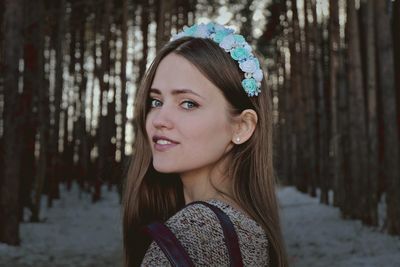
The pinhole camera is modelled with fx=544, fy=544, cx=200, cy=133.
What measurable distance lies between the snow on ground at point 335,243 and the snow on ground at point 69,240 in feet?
8.08

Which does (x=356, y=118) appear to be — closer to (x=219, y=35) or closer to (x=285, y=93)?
(x=219, y=35)

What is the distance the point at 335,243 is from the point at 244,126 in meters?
6.68

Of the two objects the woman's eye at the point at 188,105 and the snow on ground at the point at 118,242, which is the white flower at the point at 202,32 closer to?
the woman's eye at the point at 188,105

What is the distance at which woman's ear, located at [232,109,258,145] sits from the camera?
4.95ft

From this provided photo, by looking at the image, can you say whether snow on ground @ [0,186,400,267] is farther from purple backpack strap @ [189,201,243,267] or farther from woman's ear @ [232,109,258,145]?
purple backpack strap @ [189,201,243,267]

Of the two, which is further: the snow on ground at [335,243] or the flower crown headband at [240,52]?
the snow on ground at [335,243]

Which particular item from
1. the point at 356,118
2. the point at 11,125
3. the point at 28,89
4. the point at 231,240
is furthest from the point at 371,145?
the point at 231,240

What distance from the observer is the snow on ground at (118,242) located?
21.9 ft

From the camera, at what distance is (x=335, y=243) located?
7.76m

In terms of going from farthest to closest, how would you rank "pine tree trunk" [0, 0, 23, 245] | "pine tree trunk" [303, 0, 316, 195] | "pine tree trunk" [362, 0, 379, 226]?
1. "pine tree trunk" [303, 0, 316, 195]
2. "pine tree trunk" [362, 0, 379, 226]
3. "pine tree trunk" [0, 0, 23, 245]

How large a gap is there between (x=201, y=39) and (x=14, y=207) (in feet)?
21.6

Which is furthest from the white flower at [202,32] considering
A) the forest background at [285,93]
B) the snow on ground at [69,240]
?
the snow on ground at [69,240]

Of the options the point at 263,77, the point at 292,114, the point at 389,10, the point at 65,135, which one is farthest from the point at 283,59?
the point at 263,77

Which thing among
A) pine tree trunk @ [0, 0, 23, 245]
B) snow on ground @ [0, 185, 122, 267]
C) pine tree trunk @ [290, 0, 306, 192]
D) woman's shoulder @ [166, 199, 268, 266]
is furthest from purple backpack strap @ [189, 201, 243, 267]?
pine tree trunk @ [290, 0, 306, 192]
